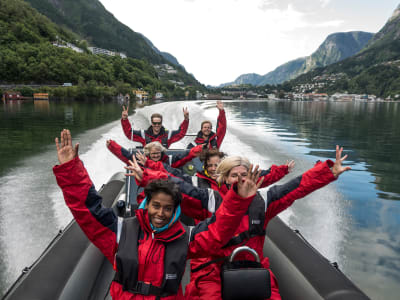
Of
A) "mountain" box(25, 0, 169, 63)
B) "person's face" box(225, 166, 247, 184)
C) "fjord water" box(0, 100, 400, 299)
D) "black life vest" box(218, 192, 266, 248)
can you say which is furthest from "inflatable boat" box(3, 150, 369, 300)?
"mountain" box(25, 0, 169, 63)

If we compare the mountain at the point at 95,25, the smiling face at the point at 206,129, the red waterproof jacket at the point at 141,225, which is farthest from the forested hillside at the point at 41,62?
the mountain at the point at 95,25

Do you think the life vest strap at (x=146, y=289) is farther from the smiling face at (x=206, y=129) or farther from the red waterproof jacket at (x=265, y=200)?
the smiling face at (x=206, y=129)

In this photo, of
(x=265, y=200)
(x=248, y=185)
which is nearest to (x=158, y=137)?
(x=265, y=200)

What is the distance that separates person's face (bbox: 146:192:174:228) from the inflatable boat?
86 centimetres

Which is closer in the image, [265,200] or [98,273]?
[265,200]

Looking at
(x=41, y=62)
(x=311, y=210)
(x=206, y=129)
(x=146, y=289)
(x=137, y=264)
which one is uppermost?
(x=41, y=62)

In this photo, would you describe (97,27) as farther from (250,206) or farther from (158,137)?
(250,206)

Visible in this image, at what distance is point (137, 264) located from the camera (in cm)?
129

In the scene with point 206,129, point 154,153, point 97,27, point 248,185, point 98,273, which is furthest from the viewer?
point 97,27

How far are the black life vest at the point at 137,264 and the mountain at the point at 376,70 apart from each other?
11731 centimetres

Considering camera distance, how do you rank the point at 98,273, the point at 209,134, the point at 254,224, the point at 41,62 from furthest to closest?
the point at 41,62 → the point at 209,134 → the point at 98,273 → the point at 254,224

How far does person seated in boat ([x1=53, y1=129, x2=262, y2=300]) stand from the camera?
4.22 ft

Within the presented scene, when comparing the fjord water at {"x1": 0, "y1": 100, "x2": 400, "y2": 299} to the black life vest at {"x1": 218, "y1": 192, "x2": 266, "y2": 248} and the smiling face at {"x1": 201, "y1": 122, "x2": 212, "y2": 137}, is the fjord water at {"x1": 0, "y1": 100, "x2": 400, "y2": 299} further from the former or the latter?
the smiling face at {"x1": 201, "y1": 122, "x2": 212, "y2": 137}

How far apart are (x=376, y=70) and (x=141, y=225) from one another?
474 feet
